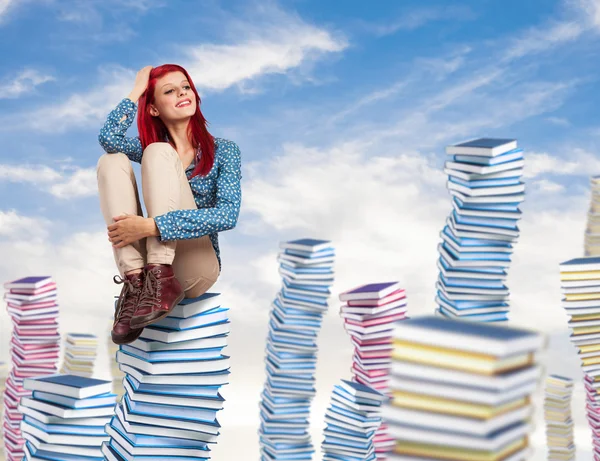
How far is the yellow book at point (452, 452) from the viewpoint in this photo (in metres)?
2.41

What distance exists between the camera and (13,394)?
25.5 feet

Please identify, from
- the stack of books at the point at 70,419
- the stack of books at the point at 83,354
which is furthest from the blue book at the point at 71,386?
the stack of books at the point at 83,354

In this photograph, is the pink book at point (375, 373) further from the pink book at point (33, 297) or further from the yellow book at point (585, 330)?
the pink book at point (33, 297)

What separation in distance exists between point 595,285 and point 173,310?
3.32 meters

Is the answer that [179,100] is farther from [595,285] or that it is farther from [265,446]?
[265,446]

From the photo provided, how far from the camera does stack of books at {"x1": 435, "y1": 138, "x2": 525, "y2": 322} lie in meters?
5.33

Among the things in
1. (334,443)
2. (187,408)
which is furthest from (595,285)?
(187,408)

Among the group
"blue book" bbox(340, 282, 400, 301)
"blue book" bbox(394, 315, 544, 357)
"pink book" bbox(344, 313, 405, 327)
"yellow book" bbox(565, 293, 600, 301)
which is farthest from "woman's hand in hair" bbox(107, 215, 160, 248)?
"yellow book" bbox(565, 293, 600, 301)

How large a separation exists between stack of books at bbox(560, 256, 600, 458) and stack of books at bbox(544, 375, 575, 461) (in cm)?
203

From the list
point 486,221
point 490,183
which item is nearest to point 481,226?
point 486,221

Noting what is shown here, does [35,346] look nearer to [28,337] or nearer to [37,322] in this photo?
[28,337]

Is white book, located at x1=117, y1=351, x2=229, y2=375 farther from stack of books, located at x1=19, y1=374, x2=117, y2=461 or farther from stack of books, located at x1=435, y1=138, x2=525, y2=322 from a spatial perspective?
stack of books, located at x1=435, y1=138, x2=525, y2=322

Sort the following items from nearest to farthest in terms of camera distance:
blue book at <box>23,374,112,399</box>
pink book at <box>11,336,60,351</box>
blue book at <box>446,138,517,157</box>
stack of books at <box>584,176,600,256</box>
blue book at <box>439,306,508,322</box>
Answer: blue book at <box>23,374,112,399</box>
blue book at <box>446,138,517,157</box>
blue book at <box>439,306,508,322</box>
stack of books at <box>584,176,600,256</box>
pink book at <box>11,336,60,351</box>

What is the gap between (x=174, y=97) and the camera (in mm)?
4758
